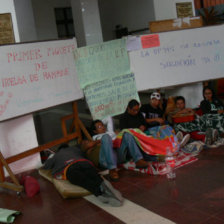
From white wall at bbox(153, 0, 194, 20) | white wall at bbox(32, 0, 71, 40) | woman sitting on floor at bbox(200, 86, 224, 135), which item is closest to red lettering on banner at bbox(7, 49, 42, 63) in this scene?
woman sitting on floor at bbox(200, 86, 224, 135)

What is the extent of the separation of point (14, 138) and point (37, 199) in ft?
3.57

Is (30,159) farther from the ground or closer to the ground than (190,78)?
closer to the ground

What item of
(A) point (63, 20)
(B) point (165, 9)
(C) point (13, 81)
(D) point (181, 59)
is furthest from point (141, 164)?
(A) point (63, 20)

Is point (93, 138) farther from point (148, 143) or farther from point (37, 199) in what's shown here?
point (37, 199)

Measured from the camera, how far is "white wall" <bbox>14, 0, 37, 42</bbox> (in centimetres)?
760

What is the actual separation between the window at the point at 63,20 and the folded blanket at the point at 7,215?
10.2m

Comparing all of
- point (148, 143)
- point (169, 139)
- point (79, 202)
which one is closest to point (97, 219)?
point (79, 202)

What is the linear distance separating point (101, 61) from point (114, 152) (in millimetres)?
1457

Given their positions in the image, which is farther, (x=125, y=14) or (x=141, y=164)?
(x=125, y=14)

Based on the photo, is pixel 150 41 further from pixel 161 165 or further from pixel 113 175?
pixel 113 175

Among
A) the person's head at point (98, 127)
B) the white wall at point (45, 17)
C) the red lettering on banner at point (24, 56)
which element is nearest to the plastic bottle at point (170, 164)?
the person's head at point (98, 127)

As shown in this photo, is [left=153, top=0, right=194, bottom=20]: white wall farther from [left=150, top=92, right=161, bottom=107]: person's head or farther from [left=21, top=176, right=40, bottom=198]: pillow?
[left=21, top=176, right=40, bottom=198]: pillow

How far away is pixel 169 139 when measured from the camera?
12.9 ft

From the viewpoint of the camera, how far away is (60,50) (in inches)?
166
